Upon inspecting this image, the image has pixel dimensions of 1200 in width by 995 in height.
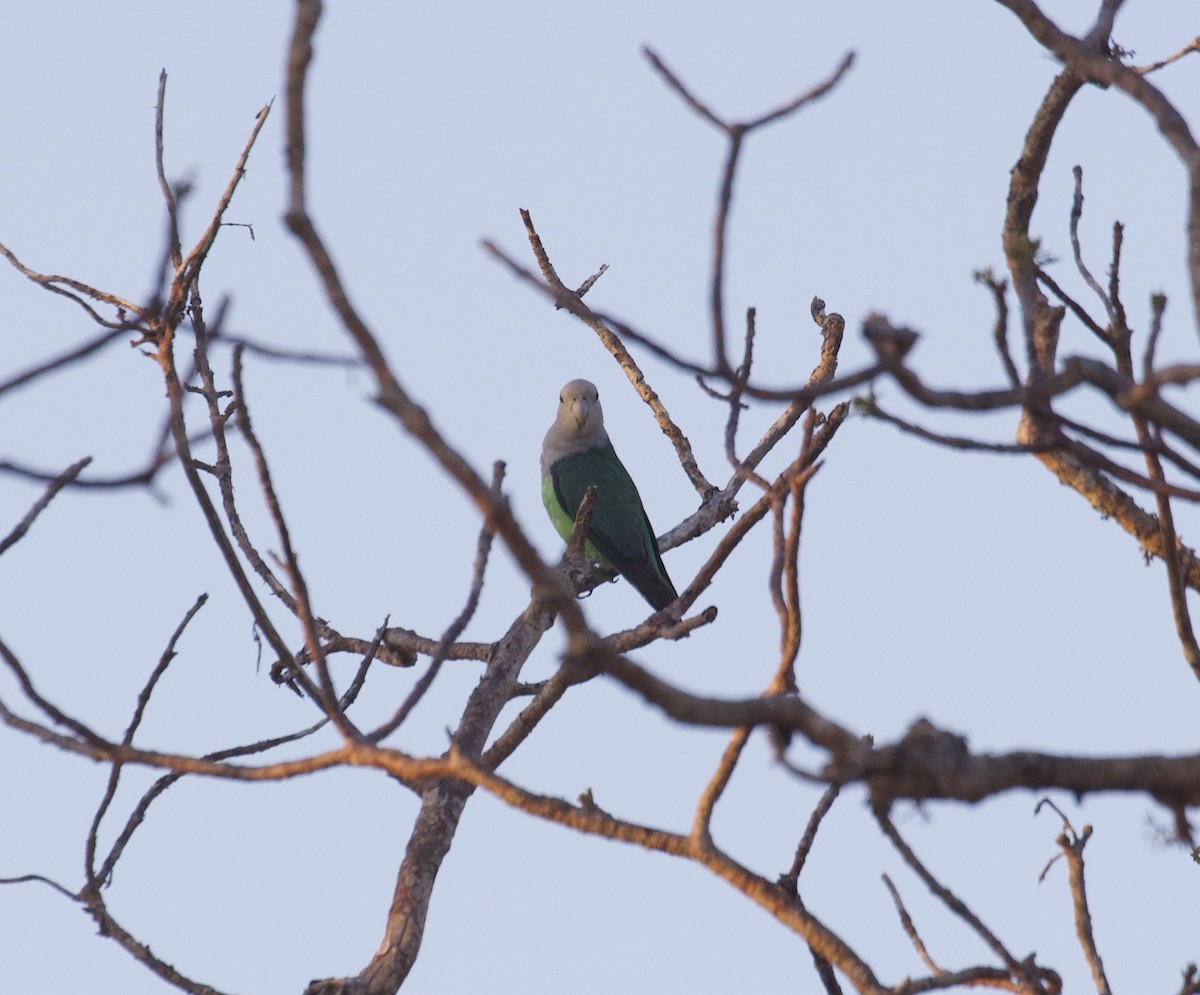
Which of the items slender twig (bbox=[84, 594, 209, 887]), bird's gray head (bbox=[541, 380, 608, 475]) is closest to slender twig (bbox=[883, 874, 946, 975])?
slender twig (bbox=[84, 594, 209, 887])

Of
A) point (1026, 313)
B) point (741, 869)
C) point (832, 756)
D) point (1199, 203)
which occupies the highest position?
point (1026, 313)

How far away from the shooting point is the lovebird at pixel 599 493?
27.4 ft

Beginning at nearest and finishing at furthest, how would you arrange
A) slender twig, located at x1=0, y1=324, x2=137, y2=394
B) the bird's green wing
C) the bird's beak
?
1. slender twig, located at x1=0, y1=324, x2=137, y2=394
2. the bird's green wing
3. the bird's beak

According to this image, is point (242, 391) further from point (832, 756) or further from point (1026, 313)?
point (1026, 313)

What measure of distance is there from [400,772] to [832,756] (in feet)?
2.69

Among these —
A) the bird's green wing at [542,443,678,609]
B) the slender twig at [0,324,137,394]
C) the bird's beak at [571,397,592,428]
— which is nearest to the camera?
the slender twig at [0,324,137,394]

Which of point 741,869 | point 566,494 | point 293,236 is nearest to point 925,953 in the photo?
point 741,869

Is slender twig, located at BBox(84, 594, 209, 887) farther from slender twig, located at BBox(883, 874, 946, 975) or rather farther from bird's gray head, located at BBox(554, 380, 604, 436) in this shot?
bird's gray head, located at BBox(554, 380, 604, 436)

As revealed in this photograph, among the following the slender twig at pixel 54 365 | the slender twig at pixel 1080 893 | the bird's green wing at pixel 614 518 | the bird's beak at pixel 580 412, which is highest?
the bird's beak at pixel 580 412

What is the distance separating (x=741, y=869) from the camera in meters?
2.71

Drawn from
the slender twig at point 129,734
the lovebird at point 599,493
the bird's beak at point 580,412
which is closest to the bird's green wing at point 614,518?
the lovebird at point 599,493

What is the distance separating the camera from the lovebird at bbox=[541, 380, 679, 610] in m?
8.36

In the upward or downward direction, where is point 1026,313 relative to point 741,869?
upward

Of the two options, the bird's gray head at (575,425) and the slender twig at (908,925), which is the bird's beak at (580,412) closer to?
the bird's gray head at (575,425)
